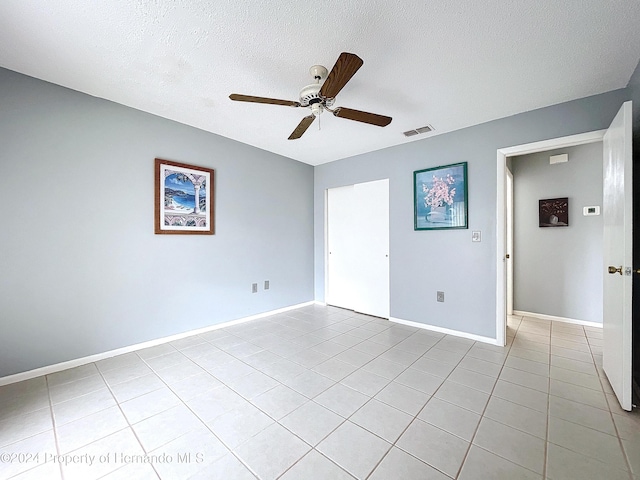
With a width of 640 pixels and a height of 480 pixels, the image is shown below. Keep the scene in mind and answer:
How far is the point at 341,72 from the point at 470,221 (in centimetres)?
230

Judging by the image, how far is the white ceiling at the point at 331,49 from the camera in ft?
4.93

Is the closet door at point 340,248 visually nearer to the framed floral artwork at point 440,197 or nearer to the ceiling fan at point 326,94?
the framed floral artwork at point 440,197

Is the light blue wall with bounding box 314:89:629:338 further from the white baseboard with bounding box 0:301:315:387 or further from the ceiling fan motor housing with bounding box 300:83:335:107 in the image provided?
the white baseboard with bounding box 0:301:315:387

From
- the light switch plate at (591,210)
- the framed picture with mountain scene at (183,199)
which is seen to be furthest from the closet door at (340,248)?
the light switch plate at (591,210)

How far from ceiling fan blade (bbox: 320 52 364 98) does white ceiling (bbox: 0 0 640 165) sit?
0.29 meters

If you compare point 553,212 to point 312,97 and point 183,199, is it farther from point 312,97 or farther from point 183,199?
point 183,199

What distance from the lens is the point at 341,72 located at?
1.57 meters

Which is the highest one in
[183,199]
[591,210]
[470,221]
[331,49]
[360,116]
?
[331,49]

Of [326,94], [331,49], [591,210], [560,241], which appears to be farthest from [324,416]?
[591,210]

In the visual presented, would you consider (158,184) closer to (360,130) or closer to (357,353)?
(360,130)

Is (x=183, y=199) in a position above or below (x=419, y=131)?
below

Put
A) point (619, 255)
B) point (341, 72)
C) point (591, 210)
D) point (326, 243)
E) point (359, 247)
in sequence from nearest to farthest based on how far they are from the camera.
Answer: point (341, 72) → point (619, 255) → point (591, 210) → point (359, 247) → point (326, 243)

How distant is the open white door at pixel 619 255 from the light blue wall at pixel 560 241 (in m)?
1.75

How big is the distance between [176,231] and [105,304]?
96 centimetres
